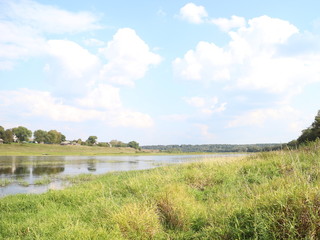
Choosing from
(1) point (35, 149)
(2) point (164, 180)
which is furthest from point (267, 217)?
(1) point (35, 149)

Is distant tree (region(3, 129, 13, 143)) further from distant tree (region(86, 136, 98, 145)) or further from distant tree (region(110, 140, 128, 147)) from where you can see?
distant tree (region(110, 140, 128, 147))

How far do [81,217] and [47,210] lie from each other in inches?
97.7

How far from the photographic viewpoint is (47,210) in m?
9.00

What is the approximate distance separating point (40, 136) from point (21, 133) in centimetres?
1016

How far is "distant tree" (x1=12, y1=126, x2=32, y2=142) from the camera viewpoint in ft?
363

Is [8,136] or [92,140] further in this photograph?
[92,140]

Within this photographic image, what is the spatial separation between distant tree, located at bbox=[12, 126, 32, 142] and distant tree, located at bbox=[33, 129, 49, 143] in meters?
6.20

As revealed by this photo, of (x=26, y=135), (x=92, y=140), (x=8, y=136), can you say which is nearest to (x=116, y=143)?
(x=92, y=140)

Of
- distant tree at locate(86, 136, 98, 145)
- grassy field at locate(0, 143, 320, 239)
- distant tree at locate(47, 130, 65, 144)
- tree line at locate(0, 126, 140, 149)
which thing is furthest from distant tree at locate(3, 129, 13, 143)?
grassy field at locate(0, 143, 320, 239)

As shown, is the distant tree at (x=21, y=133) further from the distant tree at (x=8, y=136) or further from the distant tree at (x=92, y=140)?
the distant tree at (x=92, y=140)

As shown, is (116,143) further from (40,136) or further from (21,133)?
(21,133)

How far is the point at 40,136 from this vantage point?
120m

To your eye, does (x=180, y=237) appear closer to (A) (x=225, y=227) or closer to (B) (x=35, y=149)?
(A) (x=225, y=227)

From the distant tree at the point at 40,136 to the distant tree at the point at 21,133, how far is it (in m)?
6.20
